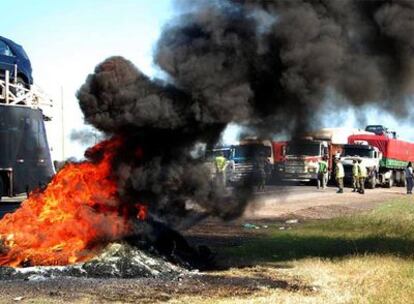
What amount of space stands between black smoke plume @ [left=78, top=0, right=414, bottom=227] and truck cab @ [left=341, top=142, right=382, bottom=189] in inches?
1272

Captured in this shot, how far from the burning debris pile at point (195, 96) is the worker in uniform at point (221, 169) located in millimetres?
429

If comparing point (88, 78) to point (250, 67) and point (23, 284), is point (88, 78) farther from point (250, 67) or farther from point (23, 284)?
point (23, 284)

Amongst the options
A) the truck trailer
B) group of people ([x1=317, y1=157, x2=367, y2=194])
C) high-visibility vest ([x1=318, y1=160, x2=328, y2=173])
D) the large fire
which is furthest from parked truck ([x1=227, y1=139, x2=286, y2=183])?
the truck trailer

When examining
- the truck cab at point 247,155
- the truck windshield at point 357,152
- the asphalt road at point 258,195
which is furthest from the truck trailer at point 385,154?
the truck cab at point 247,155

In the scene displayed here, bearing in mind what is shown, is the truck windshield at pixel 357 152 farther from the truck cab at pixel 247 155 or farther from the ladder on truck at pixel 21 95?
the truck cab at pixel 247 155

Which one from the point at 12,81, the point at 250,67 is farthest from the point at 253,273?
the point at 12,81

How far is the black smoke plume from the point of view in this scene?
969 cm

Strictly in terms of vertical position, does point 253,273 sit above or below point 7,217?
below

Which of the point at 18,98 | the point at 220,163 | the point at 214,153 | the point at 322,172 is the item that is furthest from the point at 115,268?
the point at 322,172

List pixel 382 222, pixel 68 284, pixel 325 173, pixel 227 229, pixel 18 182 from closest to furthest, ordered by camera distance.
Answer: pixel 68 284 → pixel 227 229 → pixel 382 222 → pixel 18 182 → pixel 325 173

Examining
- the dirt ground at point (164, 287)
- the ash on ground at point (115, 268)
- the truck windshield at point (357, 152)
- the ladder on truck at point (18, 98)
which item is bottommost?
the dirt ground at point (164, 287)

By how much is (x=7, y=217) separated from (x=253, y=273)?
4.04m

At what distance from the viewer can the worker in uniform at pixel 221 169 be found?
1088 centimetres

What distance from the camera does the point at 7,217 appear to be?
10367 millimetres
